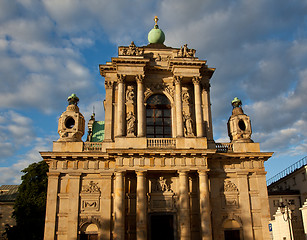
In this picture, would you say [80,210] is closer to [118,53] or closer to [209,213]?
[209,213]

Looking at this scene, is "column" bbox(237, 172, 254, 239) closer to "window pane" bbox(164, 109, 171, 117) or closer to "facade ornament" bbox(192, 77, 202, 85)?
"window pane" bbox(164, 109, 171, 117)

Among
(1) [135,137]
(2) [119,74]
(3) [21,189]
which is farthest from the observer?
(3) [21,189]

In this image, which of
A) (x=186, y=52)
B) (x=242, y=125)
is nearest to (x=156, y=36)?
(x=186, y=52)

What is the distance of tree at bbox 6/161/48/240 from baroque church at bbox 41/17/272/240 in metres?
10.5

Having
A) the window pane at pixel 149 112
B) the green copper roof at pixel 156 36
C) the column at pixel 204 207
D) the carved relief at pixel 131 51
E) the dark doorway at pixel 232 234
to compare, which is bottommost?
the dark doorway at pixel 232 234

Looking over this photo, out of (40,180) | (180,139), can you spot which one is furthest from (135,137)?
(40,180)

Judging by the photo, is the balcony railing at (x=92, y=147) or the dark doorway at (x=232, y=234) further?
the balcony railing at (x=92, y=147)

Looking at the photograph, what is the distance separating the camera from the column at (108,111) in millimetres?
26047

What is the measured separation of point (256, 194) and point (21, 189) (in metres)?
25.3

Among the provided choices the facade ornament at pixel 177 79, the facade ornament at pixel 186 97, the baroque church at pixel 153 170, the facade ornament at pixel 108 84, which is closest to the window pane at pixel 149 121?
the baroque church at pixel 153 170

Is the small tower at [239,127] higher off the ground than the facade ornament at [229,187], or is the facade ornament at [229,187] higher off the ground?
the small tower at [239,127]

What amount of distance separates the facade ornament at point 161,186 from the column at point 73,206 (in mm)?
5577

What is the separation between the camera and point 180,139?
2470cm

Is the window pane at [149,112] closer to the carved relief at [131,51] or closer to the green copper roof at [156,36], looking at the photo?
the carved relief at [131,51]
